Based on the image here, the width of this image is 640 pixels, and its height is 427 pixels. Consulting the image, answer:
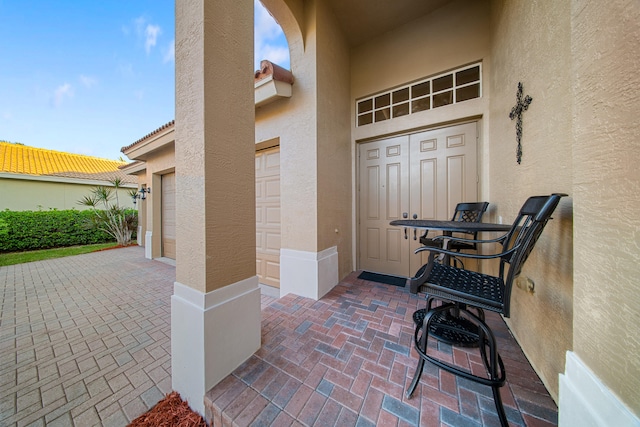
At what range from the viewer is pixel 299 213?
2.69 meters

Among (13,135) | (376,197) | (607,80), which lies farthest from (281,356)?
(13,135)

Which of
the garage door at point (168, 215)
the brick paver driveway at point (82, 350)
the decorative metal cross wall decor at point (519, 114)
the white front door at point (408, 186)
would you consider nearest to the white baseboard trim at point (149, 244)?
the garage door at point (168, 215)

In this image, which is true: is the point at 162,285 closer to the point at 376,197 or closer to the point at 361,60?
the point at 376,197

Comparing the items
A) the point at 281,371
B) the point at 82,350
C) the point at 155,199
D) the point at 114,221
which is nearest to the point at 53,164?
the point at 114,221

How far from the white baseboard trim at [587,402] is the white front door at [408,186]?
6.76ft

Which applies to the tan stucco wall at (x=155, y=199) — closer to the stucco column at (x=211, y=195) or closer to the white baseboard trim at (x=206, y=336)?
the stucco column at (x=211, y=195)

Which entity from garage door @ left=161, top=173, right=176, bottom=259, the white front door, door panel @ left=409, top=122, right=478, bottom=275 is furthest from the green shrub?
door panel @ left=409, top=122, right=478, bottom=275

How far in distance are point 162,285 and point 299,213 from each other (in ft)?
9.84

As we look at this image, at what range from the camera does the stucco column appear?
1.28 m

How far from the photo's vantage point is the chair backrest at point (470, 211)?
2.41 metres

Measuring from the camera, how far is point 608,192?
28.4 inches

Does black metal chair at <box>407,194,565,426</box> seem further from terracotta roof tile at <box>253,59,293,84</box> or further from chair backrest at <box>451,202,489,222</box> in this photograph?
terracotta roof tile at <box>253,59,293,84</box>

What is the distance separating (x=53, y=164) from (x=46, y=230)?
4825 millimetres

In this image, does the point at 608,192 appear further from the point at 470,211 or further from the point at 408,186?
the point at 408,186
